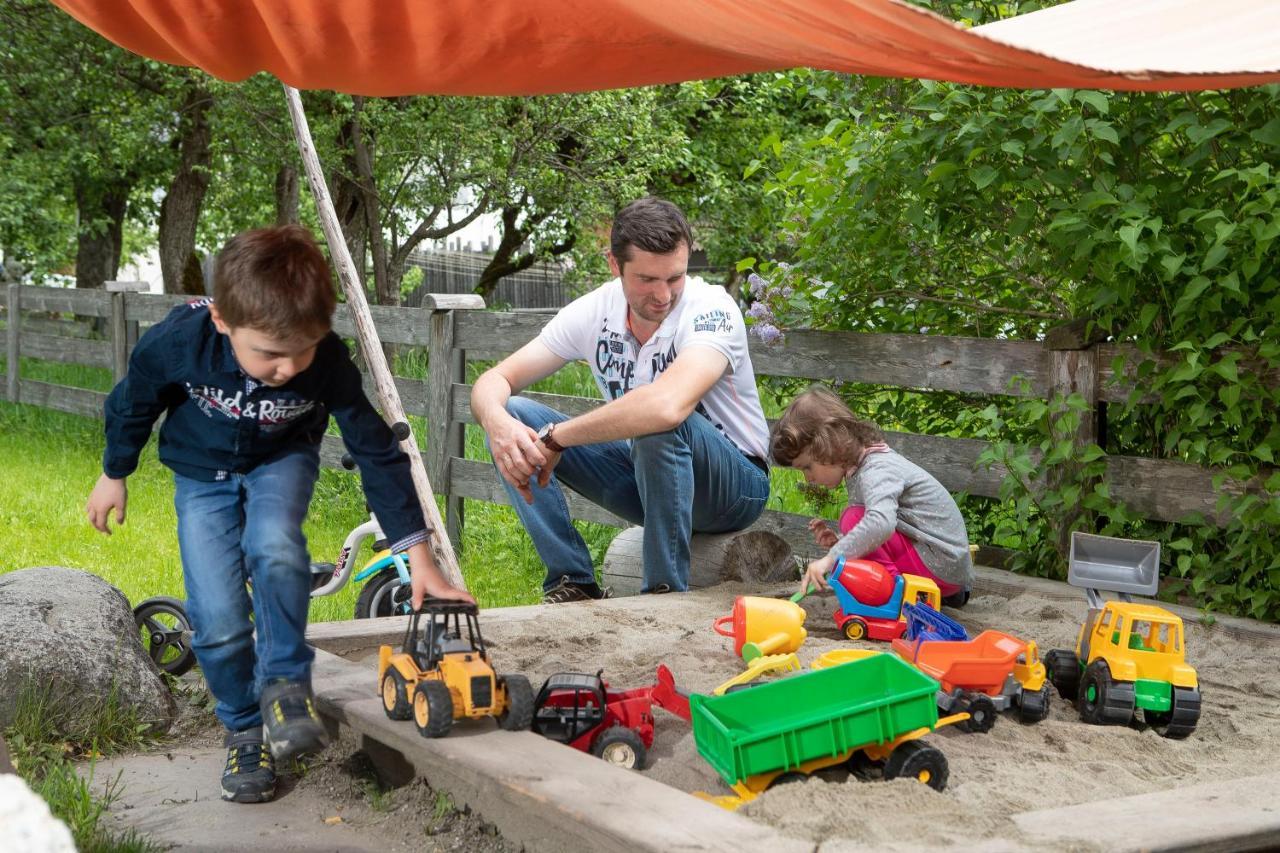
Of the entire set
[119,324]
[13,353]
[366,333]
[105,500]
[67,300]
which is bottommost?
[105,500]

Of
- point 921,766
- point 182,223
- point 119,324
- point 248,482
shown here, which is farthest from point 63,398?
point 921,766

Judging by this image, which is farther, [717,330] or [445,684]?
[717,330]

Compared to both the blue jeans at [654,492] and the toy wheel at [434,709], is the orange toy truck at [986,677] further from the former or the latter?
the blue jeans at [654,492]

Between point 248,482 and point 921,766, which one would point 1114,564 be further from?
point 248,482

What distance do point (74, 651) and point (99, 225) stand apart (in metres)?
13.0

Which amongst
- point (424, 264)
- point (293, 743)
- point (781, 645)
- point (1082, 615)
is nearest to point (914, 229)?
point (1082, 615)

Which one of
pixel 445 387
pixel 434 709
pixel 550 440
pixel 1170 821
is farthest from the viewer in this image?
pixel 445 387

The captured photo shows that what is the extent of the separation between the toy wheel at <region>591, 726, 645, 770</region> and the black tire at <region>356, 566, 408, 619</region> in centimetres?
178

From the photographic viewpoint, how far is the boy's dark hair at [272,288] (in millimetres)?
2762

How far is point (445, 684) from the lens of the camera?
109 inches

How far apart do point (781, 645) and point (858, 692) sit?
592mm

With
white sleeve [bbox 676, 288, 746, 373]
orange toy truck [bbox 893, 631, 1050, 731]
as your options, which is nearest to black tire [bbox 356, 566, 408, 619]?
white sleeve [bbox 676, 288, 746, 373]

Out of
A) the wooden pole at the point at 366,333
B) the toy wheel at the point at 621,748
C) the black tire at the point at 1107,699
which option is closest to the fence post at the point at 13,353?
the wooden pole at the point at 366,333

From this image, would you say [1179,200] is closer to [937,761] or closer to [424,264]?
[937,761]
